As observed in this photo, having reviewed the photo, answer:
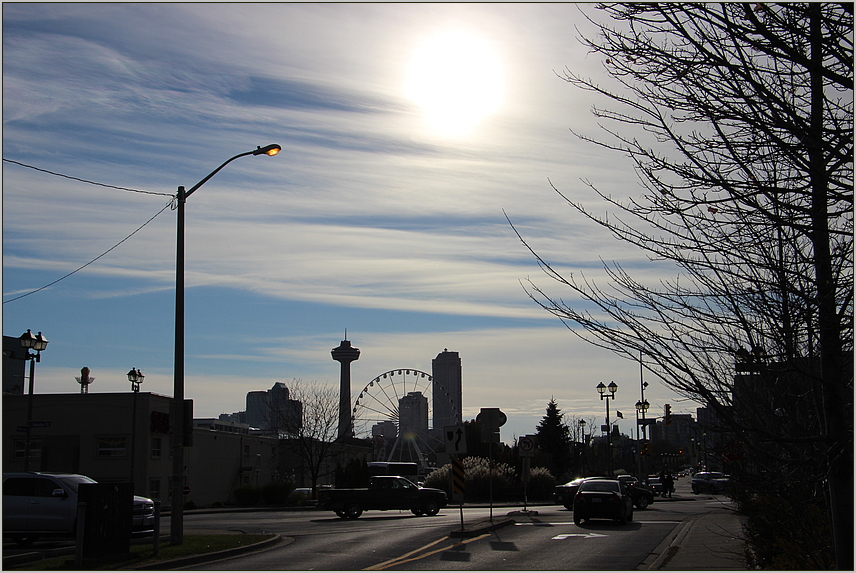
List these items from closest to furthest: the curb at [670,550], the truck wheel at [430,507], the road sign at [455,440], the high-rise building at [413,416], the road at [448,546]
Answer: the curb at [670,550] → the road at [448,546] → the road sign at [455,440] → the truck wheel at [430,507] → the high-rise building at [413,416]

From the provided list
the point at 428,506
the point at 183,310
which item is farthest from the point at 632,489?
the point at 183,310

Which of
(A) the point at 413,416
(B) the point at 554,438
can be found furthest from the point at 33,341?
(B) the point at 554,438

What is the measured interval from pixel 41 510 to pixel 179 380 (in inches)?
213

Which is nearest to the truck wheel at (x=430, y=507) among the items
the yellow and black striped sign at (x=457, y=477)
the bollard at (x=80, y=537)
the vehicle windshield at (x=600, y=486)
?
the vehicle windshield at (x=600, y=486)

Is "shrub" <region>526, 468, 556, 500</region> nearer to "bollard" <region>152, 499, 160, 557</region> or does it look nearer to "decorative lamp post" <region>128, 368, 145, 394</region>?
"decorative lamp post" <region>128, 368, 145, 394</region>

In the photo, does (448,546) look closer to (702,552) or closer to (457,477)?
(457,477)

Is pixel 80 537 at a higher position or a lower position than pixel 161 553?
higher

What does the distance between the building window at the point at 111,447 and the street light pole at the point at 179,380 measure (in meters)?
30.9

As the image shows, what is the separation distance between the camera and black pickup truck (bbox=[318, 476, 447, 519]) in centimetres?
3042

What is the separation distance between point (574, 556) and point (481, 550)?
214 cm

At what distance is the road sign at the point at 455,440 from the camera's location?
2245cm

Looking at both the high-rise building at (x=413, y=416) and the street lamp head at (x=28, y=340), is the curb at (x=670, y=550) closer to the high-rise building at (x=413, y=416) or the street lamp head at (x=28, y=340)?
the street lamp head at (x=28, y=340)

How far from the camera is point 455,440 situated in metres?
22.8

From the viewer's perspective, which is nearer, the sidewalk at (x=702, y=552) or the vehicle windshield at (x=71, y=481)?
the sidewalk at (x=702, y=552)
